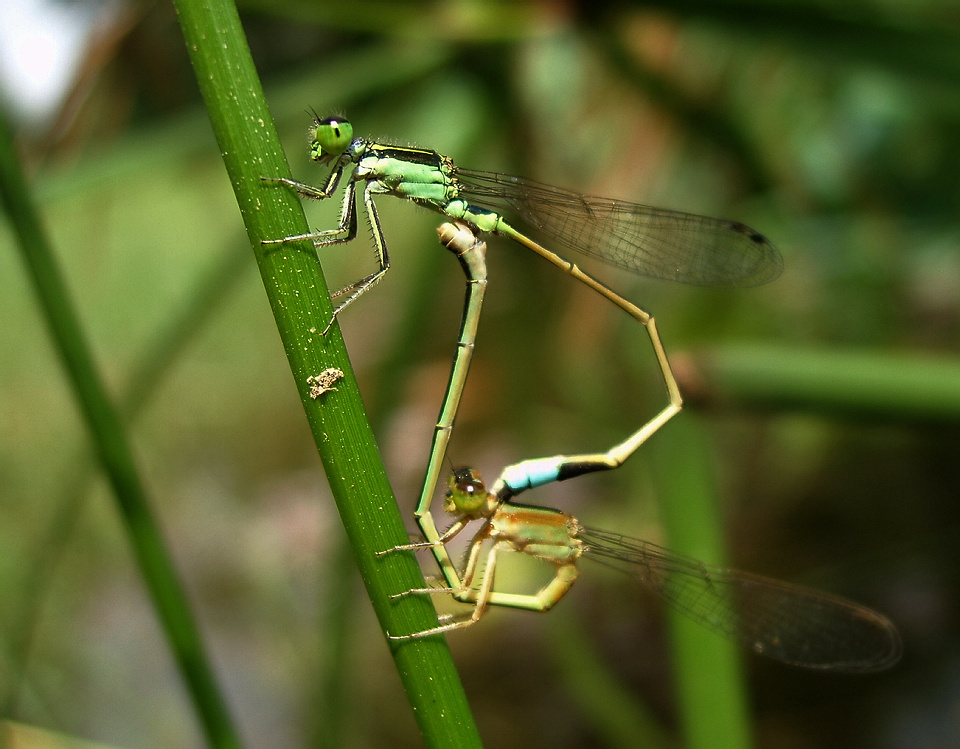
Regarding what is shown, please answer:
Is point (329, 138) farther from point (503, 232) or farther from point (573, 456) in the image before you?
point (573, 456)

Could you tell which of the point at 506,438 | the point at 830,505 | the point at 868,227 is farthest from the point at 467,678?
the point at 868,227

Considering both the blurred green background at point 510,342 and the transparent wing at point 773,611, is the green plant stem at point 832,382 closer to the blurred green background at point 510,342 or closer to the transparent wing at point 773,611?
the transparent wing at point 773,611

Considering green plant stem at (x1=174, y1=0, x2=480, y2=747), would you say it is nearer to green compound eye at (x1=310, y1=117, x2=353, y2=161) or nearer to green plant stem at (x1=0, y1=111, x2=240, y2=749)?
green plant stem at (x1=0, y1=111, x2=240, y2=749)

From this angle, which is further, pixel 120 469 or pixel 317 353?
pixel 120 469

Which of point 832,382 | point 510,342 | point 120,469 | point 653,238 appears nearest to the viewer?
point 120,469

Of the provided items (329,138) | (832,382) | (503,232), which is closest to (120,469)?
(329,138)

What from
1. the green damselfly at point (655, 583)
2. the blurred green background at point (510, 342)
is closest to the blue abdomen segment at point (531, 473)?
the green damselfly at point (655, 583)
